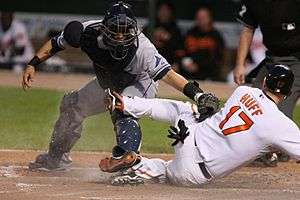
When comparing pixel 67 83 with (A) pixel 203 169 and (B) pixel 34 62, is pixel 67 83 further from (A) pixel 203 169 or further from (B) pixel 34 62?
(A) pixel 203 169

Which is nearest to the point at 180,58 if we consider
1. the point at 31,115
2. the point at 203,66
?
the point at 203,66

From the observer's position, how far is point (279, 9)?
8.52 m

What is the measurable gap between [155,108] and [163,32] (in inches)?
341

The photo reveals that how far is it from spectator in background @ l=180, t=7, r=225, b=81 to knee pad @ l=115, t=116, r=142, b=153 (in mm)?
8133

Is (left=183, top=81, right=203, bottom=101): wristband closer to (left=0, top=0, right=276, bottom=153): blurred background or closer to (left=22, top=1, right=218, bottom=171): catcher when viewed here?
(left=22, top=1, right=218, bottom=171): catcher

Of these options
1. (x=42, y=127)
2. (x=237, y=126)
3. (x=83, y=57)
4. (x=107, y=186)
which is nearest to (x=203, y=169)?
(x=237, y=126)

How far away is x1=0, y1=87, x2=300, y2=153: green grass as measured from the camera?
30.8 ft

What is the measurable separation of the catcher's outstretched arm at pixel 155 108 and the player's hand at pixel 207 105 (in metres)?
0.15

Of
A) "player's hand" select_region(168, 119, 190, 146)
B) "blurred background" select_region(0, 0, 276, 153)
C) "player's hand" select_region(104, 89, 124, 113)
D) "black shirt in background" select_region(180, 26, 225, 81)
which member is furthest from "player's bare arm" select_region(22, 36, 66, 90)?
"black shirt in background" select_region(180, 26, 225, 81)

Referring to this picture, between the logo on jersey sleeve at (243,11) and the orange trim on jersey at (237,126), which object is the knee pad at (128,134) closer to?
the orange trim on jersey at (237,126)

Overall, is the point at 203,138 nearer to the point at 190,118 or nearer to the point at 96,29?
the point at 190,118

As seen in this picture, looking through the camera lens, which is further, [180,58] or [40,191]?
[180,58]

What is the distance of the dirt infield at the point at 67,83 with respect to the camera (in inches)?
551

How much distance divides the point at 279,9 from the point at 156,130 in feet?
8.85
